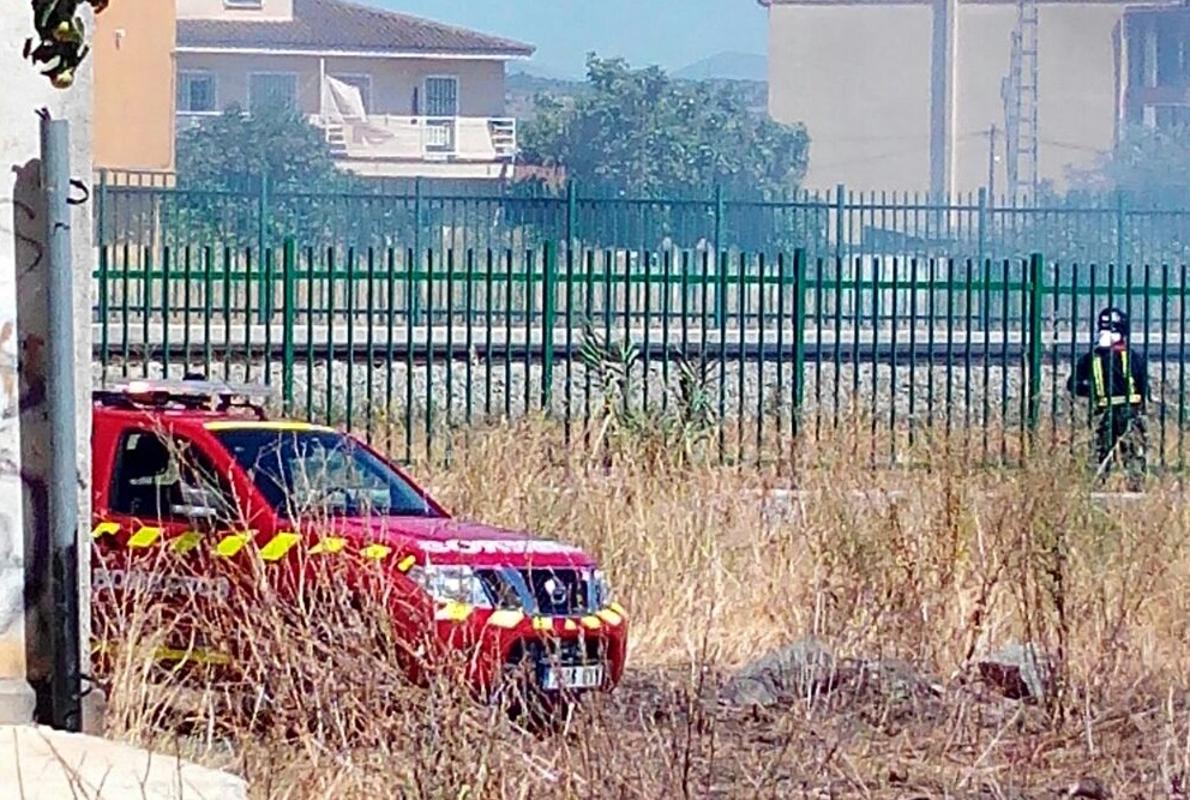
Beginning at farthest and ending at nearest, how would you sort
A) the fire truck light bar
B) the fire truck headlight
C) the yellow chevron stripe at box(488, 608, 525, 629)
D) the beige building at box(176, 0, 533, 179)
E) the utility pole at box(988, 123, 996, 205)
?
the beige building at box(176, 0, 533, 179) → the utility pole at box(988, 123, 996, 205) → the fire truck light bar → the fire truck headlight → the yellow chevron stripe at box(488, 608, 525, 629)

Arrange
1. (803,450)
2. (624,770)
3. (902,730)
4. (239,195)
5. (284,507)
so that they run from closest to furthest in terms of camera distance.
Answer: (624,770) < (902,730) < (284,507) < (803,450) < (239,195)

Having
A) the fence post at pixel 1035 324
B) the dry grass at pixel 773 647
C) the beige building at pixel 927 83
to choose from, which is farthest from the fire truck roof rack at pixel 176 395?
the beige building at pixel 927 83

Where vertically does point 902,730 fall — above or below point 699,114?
below

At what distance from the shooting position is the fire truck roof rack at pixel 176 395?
10523 millimetres

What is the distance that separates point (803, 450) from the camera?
544 inches

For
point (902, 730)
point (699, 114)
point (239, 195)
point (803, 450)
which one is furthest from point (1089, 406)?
point (699, 114)

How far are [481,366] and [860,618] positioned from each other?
24.6 feet

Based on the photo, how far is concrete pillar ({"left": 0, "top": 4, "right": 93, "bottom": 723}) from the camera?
7.76 metres

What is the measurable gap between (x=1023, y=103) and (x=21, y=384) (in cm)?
5787

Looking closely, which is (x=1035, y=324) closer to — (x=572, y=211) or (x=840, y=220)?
(x=572, y=211)

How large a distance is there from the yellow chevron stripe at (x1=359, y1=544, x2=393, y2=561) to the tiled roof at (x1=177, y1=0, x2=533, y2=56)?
5268 cm

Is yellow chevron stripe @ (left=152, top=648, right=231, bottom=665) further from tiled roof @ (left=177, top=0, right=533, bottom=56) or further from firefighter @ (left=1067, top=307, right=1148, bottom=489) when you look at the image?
tiled roof @ (left=177, top=0, right=533, bottom=56)

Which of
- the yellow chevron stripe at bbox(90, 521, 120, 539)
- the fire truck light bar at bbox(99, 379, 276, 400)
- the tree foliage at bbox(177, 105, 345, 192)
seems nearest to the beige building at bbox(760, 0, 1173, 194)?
the tree foliage at bbox(177, 105, 345, 192)

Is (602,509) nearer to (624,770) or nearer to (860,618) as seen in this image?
(860,618)
